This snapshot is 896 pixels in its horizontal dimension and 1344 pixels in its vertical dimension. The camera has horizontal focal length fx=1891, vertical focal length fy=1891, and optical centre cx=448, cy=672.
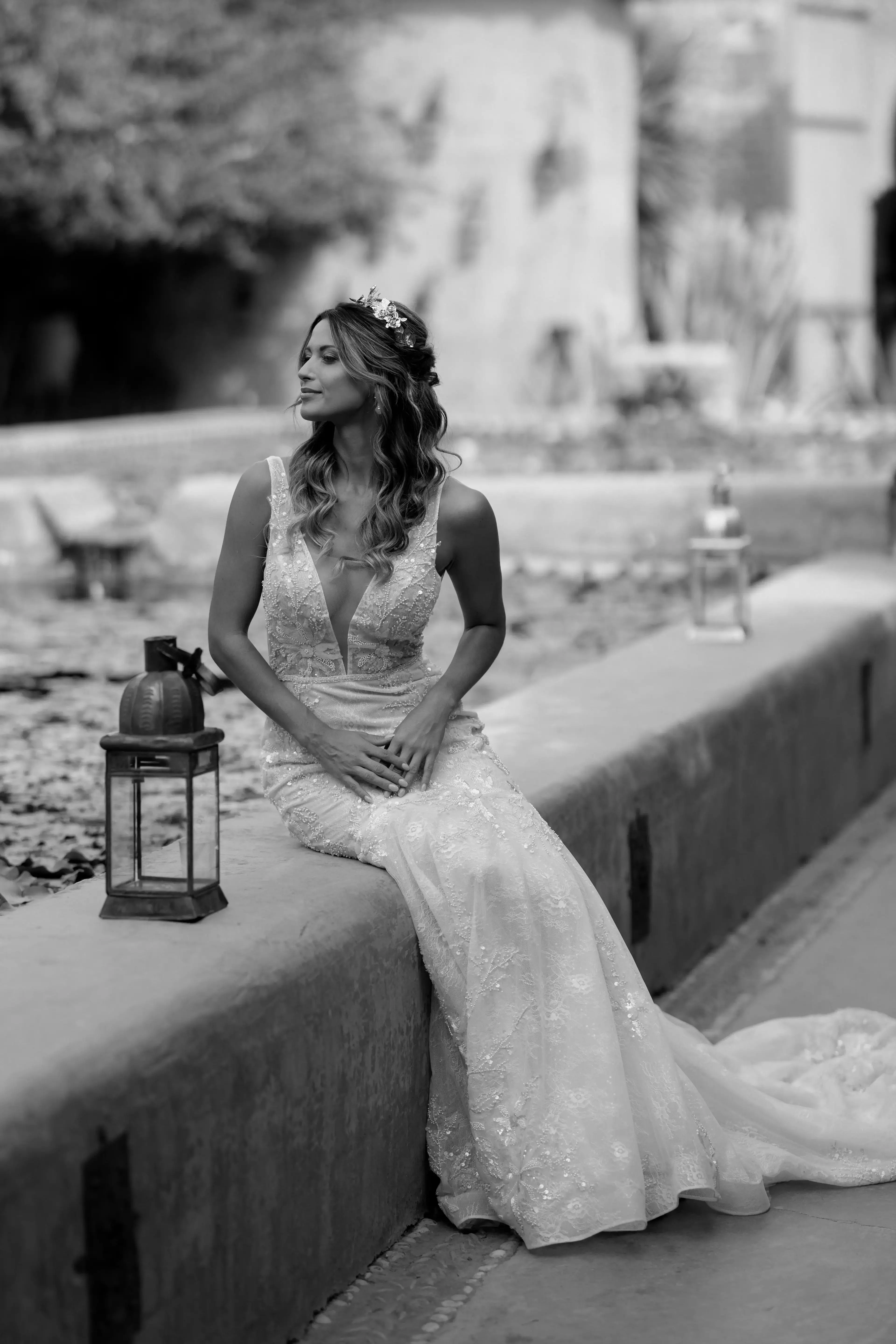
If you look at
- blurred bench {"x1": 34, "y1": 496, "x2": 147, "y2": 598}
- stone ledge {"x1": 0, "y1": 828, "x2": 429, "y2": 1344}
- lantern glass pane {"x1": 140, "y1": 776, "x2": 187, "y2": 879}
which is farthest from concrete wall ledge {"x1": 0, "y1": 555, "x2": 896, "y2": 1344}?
blurred bench {"x1": 34, "y1": 496, "x2": 147, "y2": 598}

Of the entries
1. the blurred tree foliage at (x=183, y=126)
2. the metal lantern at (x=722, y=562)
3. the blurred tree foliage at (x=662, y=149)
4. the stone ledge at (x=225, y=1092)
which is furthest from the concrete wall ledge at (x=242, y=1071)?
the blurred tree foliage at (x=662, y=149)

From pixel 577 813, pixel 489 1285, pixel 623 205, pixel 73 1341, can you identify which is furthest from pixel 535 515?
pixel 623 205

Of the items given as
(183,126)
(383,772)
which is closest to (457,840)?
(383,772)

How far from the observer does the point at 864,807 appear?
266 inches

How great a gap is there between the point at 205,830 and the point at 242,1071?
0.44 metres

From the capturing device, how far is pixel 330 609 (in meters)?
3.34

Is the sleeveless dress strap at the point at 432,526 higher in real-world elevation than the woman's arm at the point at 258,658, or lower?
higher

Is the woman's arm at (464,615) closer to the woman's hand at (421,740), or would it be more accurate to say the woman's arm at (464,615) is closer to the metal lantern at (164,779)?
the woman's hand at (421,740)

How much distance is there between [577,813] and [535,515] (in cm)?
668

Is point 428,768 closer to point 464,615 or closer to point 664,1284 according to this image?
point 464,615

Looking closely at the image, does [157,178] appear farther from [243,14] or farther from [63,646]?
[63,646]

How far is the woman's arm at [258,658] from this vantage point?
3287 millimetres

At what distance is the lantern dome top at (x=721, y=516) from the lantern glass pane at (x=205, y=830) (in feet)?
12.5

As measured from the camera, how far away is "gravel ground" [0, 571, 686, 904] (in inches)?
177
